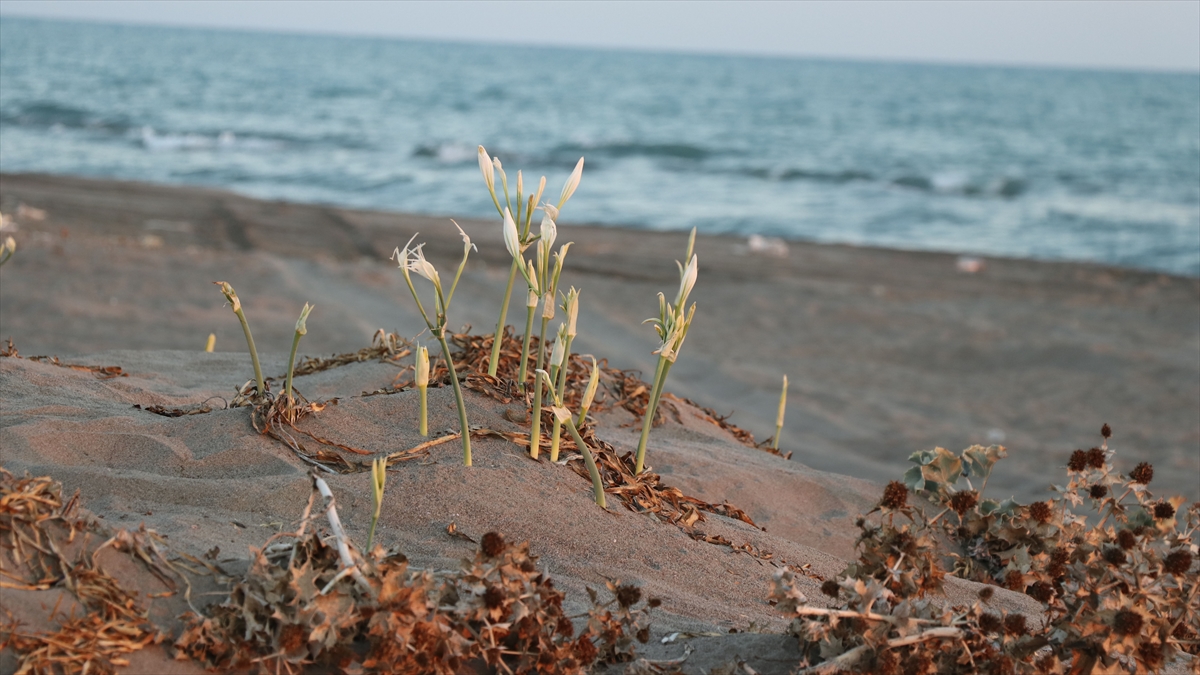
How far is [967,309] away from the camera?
871 centimetres

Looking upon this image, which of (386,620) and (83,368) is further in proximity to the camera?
(83,368)

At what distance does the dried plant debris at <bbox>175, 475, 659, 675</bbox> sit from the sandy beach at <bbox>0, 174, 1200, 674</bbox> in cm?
10

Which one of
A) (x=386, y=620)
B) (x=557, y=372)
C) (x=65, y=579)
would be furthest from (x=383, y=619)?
(x=557, y=372)

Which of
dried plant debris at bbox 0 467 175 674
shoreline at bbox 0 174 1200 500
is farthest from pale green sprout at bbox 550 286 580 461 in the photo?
shoreline at bbox 0 174 1200 500

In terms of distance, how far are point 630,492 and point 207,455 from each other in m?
0.88

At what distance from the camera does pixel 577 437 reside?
5.94 feet

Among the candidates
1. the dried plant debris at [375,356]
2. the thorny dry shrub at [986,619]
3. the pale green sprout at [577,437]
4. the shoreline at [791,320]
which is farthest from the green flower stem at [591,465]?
the shoreline at [791,320]

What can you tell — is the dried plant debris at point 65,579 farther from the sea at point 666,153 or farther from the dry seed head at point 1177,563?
the sea at point 666,153

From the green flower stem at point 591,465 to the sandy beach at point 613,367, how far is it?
5 centimetres

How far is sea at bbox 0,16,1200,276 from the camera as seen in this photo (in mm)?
15031

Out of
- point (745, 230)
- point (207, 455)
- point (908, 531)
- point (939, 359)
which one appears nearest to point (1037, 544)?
point (908, 531)

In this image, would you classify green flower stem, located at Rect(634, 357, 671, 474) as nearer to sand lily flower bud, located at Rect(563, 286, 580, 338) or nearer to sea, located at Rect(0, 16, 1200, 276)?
sand lily flower bud, located at Rect(563, 286, 580, 338)

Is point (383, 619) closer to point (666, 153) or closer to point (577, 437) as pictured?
point (577, 437)

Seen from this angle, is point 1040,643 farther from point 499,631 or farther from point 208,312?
point 208,312
